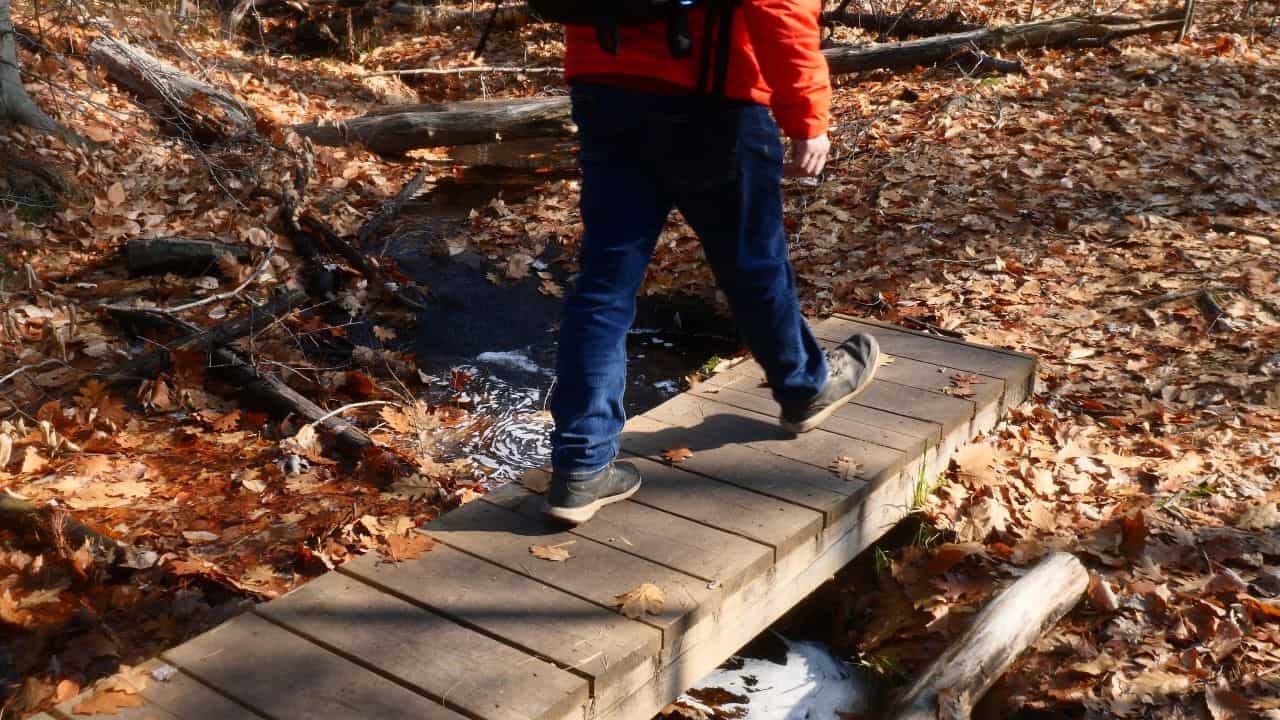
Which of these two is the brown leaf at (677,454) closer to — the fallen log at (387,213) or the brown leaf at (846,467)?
the brown leaf at (846,467)

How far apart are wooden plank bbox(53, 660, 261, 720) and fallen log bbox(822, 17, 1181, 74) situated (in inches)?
413

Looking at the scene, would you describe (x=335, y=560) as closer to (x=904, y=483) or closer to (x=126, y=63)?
(x=904, y=483)

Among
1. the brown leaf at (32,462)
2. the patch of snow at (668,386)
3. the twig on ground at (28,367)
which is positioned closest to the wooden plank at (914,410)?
the patch of snow at (668,386)

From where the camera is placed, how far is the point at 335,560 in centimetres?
417

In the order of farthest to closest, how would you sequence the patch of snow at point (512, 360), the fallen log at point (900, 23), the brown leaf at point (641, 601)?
the fallen log at point (900, 23)
the patch of snow at point (512, 360)
the brown leaf at point (641, 601)

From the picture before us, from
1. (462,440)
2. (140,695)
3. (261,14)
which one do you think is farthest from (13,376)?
(261,14)

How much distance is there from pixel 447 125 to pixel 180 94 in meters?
2.55

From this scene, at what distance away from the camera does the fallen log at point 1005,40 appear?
11320mm

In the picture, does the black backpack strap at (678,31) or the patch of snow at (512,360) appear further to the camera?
the patch of snow at (512,360)

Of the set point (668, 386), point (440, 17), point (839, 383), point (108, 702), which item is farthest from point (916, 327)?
point (440, 17)

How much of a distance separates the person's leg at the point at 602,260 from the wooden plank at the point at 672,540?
0.33 meters

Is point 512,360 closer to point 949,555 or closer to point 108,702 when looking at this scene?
point 949,555

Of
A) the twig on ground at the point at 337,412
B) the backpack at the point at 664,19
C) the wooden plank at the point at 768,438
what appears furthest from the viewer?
the twig on ground at the point at 337,412

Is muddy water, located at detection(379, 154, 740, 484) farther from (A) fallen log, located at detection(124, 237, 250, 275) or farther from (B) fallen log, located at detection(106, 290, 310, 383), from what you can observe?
(A) fallen log, located at detection(124, 237, 250, 275)
